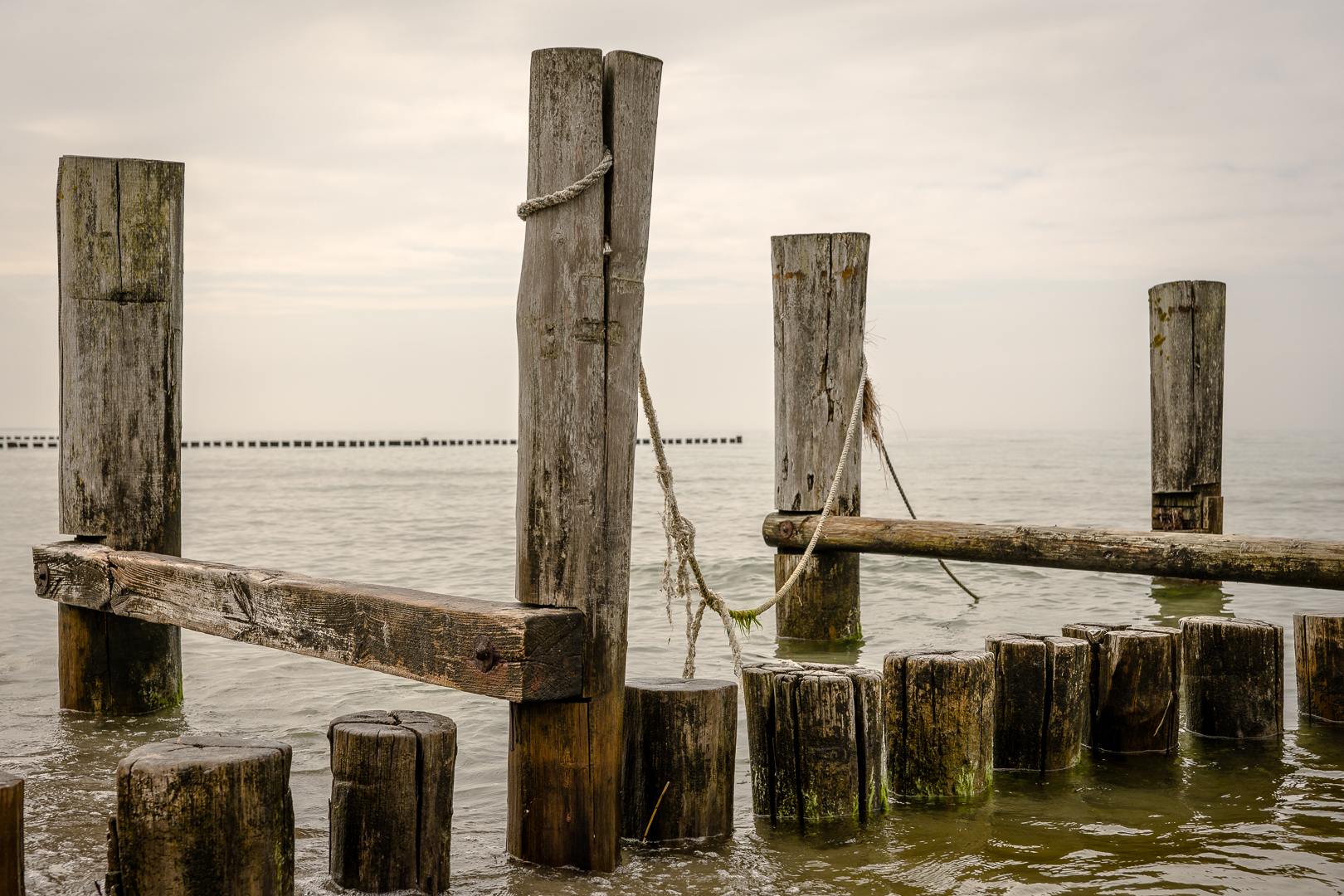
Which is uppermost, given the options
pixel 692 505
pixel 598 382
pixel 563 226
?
pixel 563 226

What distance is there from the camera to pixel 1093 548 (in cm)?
612

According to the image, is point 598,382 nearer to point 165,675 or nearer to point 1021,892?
point 1021,892

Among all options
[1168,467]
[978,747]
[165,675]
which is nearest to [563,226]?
[978,747]

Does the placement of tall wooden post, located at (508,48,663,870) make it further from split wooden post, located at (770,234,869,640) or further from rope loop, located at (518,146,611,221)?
split wooden post, located at (770,234,869,640)

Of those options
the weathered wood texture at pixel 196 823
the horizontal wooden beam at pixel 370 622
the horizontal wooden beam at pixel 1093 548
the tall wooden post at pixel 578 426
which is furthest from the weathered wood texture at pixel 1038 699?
the weathered wood texture at pixel 196 823

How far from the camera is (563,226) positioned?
10.9 feet

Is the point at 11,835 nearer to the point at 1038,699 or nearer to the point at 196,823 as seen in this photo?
the point at 196,823

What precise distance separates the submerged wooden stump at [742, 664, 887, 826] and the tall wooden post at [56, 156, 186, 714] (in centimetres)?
332

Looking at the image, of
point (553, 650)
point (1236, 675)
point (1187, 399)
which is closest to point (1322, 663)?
point (1236, 675)

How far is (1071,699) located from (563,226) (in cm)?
309

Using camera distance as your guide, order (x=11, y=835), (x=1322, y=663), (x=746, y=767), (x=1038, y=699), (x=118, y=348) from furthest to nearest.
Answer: (x=1322, y=663) < (x=118, y=348) < (x=746, y=767) < (x=1038, y=699) < (x=11, y=835)

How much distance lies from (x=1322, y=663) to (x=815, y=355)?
11.3ft

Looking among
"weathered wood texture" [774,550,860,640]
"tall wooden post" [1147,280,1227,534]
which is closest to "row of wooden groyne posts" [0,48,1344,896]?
"weathered wood texture" [774,550,860,640]

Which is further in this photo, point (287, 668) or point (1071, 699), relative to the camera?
point (287, 668)
